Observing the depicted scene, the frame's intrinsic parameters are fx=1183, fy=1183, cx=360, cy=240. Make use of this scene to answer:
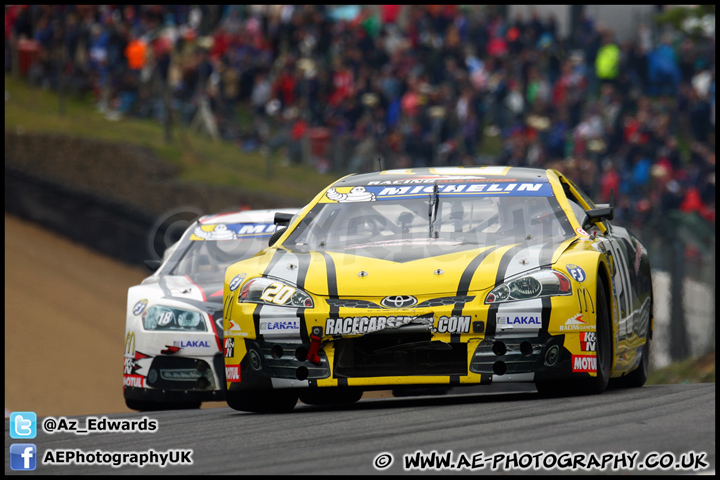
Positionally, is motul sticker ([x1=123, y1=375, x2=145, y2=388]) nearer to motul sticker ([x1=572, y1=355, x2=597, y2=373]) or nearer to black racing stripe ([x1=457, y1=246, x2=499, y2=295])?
black racing stripe ([x1=457, y1=246, x2=499, y2=295])

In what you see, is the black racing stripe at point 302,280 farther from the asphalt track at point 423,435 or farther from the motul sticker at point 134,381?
the motul sticker at point 134,381

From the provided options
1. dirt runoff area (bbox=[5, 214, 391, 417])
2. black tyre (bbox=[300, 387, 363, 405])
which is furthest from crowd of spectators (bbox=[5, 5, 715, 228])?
black tyre (bbox=[300, 387, 363, 405])

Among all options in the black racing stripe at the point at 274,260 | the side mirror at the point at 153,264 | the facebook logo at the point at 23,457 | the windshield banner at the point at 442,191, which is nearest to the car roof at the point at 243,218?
the side mirror at the point at 153,264

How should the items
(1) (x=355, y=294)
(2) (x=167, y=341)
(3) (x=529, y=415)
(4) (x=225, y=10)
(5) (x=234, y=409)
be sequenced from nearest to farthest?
1. (3) (x=529, y=415)
2. (1) (x=355, y=294)
3. (5) (x=234, y=409)
4. (2) (x=167, y=341)
5. (4) (x=225, y=10)

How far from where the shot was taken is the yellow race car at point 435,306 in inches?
237

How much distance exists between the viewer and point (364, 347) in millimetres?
6168

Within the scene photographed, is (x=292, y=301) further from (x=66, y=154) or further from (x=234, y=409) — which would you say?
(x=66, y=154)

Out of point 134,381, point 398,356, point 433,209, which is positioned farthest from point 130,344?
point 398,356

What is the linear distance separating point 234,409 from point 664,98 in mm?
13401

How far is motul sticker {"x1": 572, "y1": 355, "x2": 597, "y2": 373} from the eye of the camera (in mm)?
6074

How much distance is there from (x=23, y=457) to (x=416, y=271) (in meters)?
2.23

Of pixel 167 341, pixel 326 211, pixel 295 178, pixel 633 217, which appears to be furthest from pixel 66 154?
pixel 326 211

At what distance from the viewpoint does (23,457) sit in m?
4.99

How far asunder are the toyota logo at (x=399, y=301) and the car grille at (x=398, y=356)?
0.15 m
